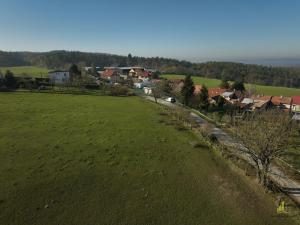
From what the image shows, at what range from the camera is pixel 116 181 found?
51.5 ft

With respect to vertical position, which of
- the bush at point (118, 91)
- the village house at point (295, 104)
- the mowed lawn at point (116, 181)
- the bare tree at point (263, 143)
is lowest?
the village house at point (295, 104)

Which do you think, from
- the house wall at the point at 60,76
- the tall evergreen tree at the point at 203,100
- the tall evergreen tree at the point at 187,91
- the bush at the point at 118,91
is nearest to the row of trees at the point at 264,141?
the tall evergreen tree at the point at 203,100

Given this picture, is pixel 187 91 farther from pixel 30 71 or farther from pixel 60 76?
pixel 30 71

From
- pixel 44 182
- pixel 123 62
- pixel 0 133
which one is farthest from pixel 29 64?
pixel 44 182

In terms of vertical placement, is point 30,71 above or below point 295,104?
above

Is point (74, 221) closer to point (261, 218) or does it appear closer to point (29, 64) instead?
point (261, 218)

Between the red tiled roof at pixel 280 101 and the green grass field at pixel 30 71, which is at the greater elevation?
the green grass field at pixel 30 71

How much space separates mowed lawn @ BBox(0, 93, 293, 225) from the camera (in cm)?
1247

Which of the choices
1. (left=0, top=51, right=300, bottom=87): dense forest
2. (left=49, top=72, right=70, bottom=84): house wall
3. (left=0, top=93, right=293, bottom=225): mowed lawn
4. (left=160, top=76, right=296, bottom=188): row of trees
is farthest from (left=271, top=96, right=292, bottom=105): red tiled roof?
(left=49, top=72, right=70, bottom=84): house wall

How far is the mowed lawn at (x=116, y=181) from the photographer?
1247 centimetres

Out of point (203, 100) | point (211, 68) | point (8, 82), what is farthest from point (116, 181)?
point (211, 68)

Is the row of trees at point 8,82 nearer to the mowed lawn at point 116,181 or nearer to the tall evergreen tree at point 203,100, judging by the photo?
the mowed lawn at point 116,181

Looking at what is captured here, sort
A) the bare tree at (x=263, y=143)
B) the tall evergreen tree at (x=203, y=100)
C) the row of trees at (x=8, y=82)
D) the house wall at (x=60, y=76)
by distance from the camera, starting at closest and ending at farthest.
Result: 1. the bare tree at (x=263, y=143)
2. the tall evergreen tree at (x=203, y=100)
3. the row of trees at (x=8, y=82)
4. the house wall at (x=60, y=76)

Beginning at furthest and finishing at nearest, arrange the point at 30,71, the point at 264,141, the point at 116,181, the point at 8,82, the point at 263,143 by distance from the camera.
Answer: the point at 30,71, the point at 8,82, the point at 264,141, the point at 263,143, the point at 116,181
